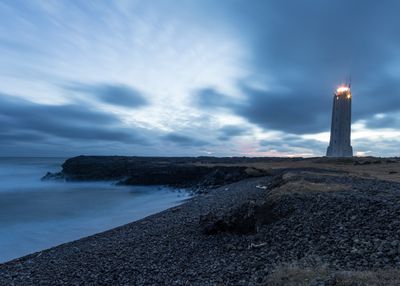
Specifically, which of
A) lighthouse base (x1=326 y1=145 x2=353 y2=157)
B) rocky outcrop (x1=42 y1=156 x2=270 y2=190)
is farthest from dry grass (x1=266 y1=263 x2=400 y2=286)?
lighthouse base (x1=326 y1=145 x2=353 y2=157)

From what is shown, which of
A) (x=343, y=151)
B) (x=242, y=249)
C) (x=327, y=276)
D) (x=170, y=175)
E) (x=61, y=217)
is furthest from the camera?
(x=343, y=151)

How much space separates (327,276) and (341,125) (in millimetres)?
66020

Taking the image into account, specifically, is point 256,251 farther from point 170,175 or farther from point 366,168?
point 170,175

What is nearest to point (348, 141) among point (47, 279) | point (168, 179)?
point (168, 179)

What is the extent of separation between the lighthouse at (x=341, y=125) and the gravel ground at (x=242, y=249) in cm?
5720

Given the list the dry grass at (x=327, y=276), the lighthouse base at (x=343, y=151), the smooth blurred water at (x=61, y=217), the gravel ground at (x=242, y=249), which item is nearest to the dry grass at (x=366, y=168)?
the lighthouse base at (x=343, y=151)

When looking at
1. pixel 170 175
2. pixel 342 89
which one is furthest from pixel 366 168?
pixel 342 89

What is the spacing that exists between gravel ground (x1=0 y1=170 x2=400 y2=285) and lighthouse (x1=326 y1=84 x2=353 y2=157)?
5720cm

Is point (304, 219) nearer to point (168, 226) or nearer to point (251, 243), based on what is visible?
point (251, 243)

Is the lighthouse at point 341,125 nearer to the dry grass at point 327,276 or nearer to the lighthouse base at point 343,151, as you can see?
the lighthouse base at point 343,151

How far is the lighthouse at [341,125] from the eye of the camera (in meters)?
65.5

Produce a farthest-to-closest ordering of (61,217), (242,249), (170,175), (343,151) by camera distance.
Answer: (343,151)
(170,175)
(61,217)
(242,249)

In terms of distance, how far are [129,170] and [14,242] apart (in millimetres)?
44185

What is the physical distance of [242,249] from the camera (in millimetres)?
9258
